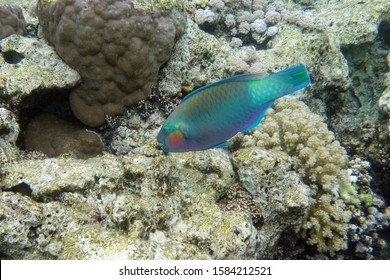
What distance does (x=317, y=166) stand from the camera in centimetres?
390

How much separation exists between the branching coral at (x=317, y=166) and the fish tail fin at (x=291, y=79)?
6.31ft

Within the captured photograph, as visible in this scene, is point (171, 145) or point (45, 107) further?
point (45, 107)

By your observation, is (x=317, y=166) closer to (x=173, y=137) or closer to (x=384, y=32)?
(x=173, y=137)

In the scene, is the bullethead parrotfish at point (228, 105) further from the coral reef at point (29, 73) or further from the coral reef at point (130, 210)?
the coral reef at point (29, 73)

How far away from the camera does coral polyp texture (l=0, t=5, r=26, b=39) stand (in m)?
4.36

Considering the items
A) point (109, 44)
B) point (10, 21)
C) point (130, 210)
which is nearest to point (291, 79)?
point (130, 210)

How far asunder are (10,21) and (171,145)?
3766 mm

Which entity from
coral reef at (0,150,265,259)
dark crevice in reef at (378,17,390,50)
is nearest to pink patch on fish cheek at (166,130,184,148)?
coral reef at (0,150,265,259)

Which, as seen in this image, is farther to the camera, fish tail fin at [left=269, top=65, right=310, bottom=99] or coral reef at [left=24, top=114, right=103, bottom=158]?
coral reef at [left=24, top=114, right=103, bottom=158]

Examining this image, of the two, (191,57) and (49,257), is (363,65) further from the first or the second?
(49,257)

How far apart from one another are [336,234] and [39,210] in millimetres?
3403

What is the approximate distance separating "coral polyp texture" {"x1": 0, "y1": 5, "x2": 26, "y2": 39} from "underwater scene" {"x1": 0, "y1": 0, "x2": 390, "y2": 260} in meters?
0.02

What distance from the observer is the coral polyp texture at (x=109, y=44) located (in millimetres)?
3680

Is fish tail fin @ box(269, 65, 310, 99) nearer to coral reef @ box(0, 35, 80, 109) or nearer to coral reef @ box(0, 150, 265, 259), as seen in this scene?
coral reef @ box(0, 150, 265, 259)
